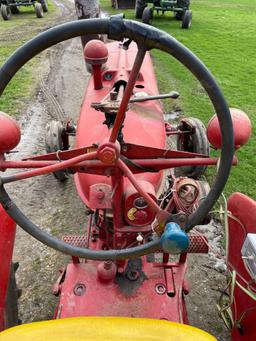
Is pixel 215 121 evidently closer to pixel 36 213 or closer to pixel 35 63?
pixel 36 213

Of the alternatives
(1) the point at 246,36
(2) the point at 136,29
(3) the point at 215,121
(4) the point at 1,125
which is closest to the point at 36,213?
(4) the point at 1,125

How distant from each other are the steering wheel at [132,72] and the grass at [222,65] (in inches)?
79.4

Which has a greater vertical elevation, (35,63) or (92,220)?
(92,220)

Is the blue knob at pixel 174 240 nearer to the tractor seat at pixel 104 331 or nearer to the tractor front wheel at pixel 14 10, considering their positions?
the tractor seat at pixel 104 331

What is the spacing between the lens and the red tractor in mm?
1104

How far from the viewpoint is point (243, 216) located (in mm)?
1696

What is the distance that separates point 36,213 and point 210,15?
9.83 meters

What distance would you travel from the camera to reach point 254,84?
559 cm

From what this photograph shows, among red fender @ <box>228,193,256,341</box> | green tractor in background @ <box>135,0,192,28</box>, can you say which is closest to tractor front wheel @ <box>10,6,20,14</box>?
green tractor in background @ <box>135,0,192,28</box>

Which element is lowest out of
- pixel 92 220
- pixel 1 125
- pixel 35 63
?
pixel 35 63

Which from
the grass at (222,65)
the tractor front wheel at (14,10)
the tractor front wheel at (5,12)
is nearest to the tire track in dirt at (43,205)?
the grass at (222,65)

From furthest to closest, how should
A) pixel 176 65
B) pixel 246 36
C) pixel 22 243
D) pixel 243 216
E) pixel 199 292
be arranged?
1. pixel 246 36
2. pixel 176 65
3. pixel 22 243
4. pixel 199 292
5. pixel 243 216

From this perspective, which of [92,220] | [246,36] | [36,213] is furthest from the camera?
[246,36]

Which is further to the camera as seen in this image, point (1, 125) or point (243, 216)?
point (243, 216)
